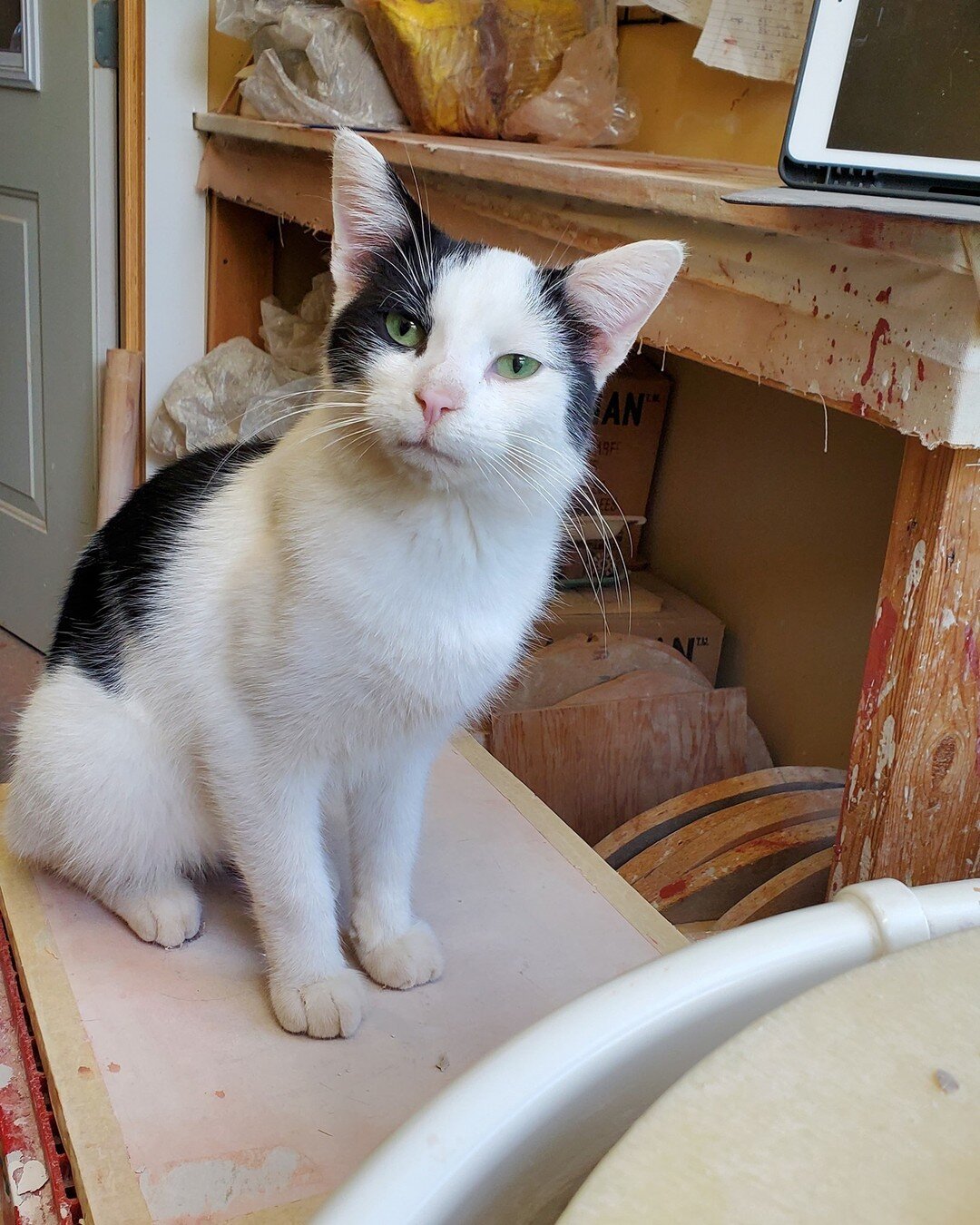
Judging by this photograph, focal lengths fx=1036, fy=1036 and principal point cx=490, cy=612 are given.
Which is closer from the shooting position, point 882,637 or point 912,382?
point 912,382

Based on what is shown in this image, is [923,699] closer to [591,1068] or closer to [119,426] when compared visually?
[591,1068]

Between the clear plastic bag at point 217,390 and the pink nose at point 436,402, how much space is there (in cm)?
128

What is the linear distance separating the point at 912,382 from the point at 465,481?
0.33 m

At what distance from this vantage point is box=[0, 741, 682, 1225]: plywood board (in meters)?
0.73

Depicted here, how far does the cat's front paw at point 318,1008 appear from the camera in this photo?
862 millimetres

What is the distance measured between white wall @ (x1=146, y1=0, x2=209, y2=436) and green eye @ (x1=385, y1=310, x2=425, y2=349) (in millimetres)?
1364

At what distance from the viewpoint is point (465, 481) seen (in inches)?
29.8

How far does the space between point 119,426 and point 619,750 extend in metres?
1.19

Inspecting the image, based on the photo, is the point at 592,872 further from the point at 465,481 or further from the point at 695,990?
the point at 695,990

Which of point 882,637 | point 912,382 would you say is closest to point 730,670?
point 882,637

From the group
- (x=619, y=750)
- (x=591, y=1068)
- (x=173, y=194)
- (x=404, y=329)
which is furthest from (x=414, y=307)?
(x=173, y=194)

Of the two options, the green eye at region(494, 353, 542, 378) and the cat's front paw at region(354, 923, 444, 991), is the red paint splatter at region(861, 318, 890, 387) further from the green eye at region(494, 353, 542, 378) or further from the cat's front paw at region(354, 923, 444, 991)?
the cat's front paw at region(354, 923, 444, 991)

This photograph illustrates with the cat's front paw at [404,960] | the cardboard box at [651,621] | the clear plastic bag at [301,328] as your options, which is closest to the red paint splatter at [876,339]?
the cat's front paw at [404,960]

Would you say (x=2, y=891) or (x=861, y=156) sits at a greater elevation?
(x=861, y=156)
